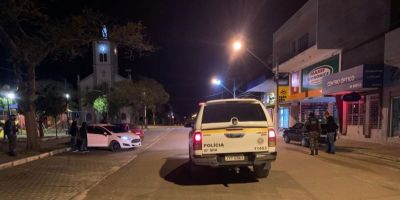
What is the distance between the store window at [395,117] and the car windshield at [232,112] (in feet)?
41.7

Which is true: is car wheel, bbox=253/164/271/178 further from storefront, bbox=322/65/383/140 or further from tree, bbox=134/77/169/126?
tree, bbox=134/77/169/126

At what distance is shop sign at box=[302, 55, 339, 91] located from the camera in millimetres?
28328

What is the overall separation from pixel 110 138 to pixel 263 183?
1275cm

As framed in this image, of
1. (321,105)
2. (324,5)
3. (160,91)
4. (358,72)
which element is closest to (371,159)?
(358,72)

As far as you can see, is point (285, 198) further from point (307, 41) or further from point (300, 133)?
point (307, 41)

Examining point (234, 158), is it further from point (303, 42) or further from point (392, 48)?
point (303, 42)

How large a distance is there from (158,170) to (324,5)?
60.1 ft

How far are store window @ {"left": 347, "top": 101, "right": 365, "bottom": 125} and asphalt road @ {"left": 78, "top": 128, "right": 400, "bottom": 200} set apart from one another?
1102 cm

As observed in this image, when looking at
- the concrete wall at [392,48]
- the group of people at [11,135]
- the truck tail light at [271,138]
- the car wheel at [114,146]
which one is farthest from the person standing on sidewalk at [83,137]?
the concrete wall at [392,48]

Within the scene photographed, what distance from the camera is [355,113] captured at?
83.3 ft

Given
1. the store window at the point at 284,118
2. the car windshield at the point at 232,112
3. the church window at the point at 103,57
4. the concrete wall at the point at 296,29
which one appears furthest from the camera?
the church window at the point at 103,57

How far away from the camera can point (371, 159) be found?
15250 mm

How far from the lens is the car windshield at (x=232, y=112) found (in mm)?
10587

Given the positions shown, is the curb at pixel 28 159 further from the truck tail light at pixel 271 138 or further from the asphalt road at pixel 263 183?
the truck tail light at pixel 271 138
